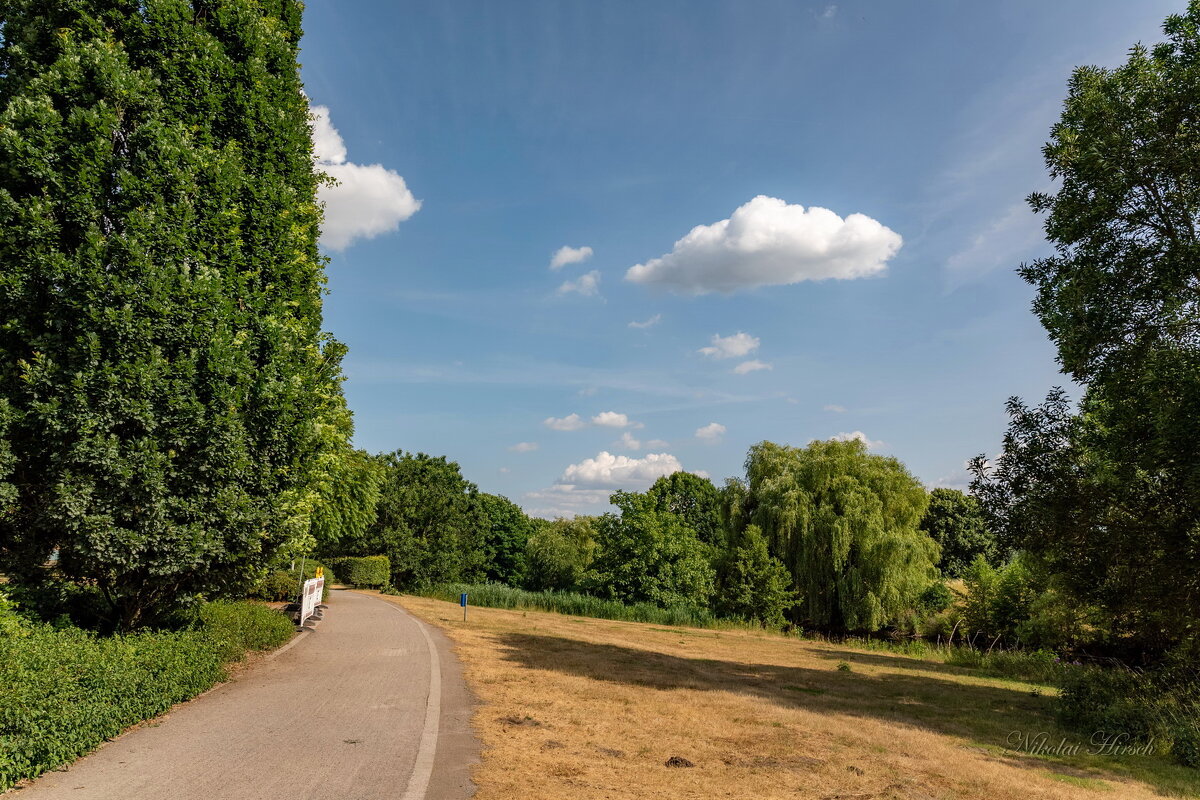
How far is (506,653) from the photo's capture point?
574 inches

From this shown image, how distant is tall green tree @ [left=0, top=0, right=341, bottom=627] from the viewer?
333 inches

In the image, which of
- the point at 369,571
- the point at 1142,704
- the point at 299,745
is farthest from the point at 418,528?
the point at 1142,704

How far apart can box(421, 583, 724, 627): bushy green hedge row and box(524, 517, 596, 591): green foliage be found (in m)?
17.9

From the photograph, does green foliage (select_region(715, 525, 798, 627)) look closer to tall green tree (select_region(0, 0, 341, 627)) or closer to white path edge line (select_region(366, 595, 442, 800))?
white path edge line (select_region(366, 595, 442, 800))

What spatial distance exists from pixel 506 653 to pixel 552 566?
40.3m

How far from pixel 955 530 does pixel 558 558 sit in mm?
35039

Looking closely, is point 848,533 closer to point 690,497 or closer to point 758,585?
point 758,585

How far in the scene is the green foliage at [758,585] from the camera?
2883 cm

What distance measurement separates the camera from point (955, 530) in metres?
55.1

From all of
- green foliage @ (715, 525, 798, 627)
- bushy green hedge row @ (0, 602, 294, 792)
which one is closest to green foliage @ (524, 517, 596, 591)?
green foliage @ (715, 525, 798, 627)

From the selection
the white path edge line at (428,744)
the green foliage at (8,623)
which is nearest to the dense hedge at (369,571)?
the white path edge line at (428,744)

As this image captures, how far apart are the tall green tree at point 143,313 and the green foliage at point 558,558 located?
41.6 metres

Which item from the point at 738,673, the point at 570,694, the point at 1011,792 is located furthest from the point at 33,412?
the point at 738,673

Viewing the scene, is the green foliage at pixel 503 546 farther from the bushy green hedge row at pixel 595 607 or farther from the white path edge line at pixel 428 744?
the white path edge line at pixel 428 744
